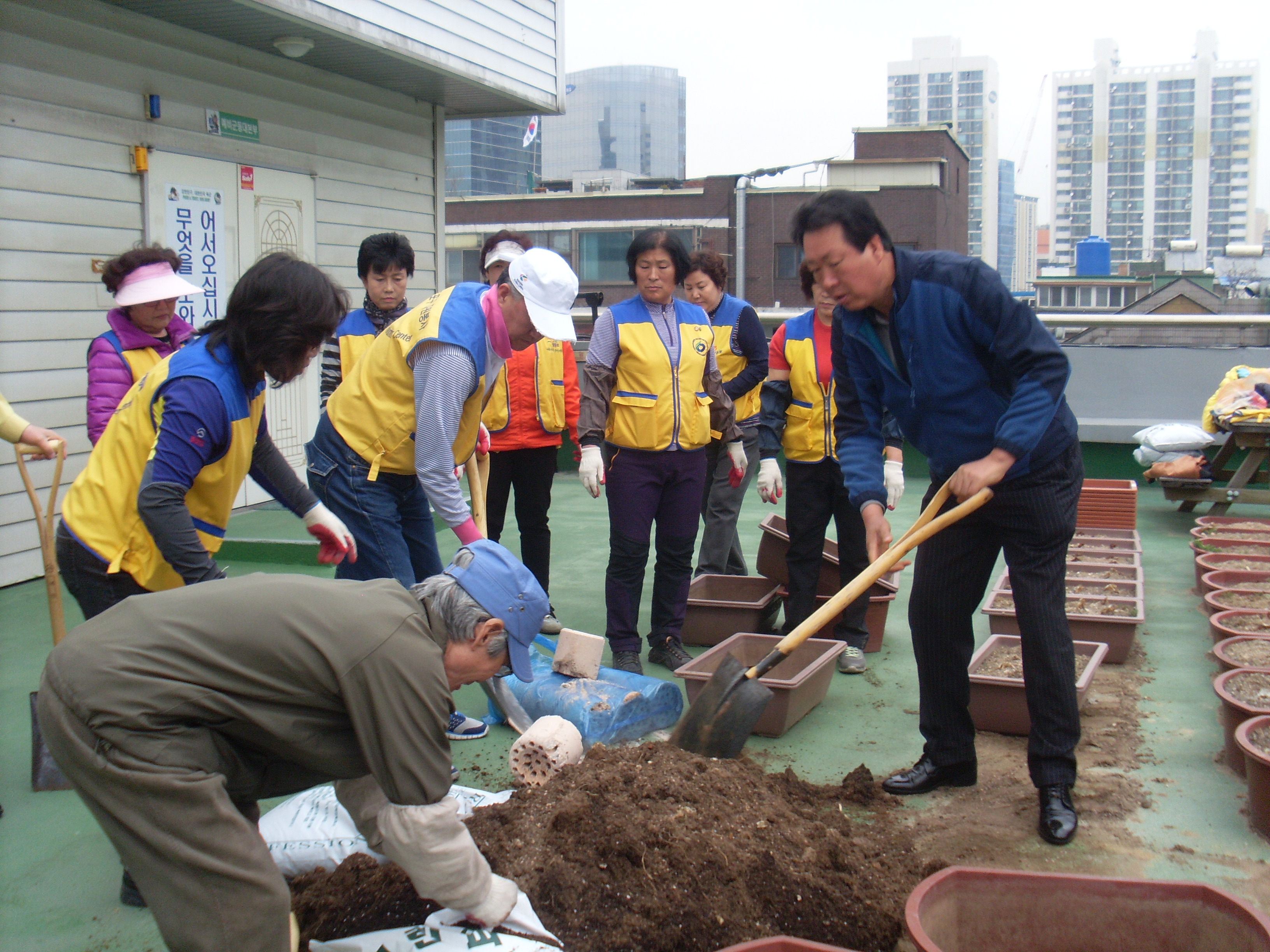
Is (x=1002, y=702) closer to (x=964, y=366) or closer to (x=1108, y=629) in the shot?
→ (x=1108, y=629)

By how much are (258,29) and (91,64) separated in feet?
3.34

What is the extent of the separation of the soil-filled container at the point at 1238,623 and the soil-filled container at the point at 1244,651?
0.07 metres

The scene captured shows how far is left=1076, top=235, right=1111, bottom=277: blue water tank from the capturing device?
35.1 meters

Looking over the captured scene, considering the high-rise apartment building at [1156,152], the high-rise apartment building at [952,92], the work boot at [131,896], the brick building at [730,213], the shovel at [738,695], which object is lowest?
the work boot at [131,896]

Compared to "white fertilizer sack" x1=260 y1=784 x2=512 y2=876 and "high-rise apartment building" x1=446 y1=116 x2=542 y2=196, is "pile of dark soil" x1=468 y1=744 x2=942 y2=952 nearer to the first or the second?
"white fertilizer sack" x1=260 y1=784 x2=512 y2=876

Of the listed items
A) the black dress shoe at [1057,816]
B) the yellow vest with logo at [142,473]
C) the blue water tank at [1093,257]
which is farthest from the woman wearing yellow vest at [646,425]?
the blue water tank at [1093,257]

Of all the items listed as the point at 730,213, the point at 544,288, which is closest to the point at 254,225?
the point at 544,288

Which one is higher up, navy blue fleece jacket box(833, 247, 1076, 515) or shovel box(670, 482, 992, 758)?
navy blue fleece jacket box(833, 247, 1076, 515)

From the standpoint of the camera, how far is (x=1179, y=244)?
97.2 feet

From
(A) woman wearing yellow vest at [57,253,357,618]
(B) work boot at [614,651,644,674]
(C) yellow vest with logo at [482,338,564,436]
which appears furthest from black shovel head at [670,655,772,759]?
(C) yellow vest with logo at [482,338,564,436]

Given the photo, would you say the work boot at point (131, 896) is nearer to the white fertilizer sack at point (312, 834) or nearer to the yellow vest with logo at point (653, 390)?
the white fertilizer sack at point (312, 834)

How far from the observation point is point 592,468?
3.90 metres

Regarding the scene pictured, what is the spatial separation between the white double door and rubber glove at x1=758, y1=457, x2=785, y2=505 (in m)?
2.63

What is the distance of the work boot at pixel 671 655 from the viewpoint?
4055mm
